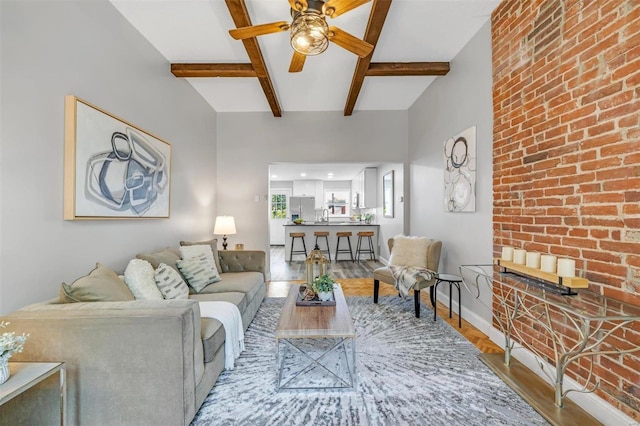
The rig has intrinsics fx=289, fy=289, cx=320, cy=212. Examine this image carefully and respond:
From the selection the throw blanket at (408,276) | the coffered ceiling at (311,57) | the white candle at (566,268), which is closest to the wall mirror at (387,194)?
the coffered ceiling at (311,57)

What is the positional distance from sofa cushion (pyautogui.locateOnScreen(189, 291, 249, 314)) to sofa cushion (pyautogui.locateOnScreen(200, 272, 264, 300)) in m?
0.11

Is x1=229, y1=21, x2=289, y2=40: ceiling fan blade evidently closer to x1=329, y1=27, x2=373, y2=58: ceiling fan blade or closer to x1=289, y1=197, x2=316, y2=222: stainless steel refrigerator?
x1=329, y1=27, x2=373, y2=58: ceiling fan blade

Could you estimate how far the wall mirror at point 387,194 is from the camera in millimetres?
6327

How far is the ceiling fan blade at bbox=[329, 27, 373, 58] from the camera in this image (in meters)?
2.23

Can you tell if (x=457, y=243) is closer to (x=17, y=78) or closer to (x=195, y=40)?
(x=195, y=40)

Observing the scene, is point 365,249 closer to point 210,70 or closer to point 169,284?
point 210,70

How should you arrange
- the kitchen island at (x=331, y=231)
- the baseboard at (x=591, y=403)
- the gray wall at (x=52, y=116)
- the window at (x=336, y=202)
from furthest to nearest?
the window at (x=336, y=202) < the kitchen island at (x=331, y=231) < the gray wall at (x=52, y=116) < the baseboard at (x=591, y=403)

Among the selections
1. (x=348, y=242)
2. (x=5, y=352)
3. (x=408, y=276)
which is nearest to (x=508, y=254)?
(x=408, y=276)

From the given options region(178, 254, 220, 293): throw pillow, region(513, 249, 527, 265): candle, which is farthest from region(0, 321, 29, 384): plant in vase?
region(513, 249, 527, 265): candle

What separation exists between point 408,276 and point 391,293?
104 cm

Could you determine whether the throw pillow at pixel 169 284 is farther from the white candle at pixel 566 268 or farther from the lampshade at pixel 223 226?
the white candle at pixel 566 268

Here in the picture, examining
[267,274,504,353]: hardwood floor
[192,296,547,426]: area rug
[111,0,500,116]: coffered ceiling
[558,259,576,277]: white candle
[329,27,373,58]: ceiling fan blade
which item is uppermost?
[111,0,500,116]: coffered ceiling

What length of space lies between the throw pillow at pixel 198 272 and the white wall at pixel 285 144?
84.0 inches

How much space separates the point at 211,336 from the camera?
1.91 meters
